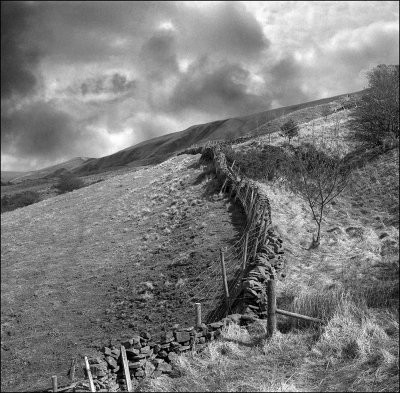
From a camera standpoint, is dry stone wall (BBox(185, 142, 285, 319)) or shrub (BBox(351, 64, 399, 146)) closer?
dry stone wall (BBox(185, 142, 285, 319))

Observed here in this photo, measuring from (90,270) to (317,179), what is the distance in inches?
695

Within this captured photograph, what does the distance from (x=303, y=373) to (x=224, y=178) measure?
24.0 m

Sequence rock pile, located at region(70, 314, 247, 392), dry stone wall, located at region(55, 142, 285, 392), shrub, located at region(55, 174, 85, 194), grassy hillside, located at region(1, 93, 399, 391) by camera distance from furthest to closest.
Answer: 1. shrub, located at region(55, 174, 85, 194)
2. dry stone wall, located at region(55, 142, 285, 392)
3. rock pile, located at region(70, 314, 247, 392)
4. grassy hillside, located at region(1, 93, 399, 391)

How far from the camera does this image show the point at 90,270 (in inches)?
276

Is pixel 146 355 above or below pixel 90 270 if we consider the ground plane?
below

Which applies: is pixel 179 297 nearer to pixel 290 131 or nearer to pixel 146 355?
pixel 146 355

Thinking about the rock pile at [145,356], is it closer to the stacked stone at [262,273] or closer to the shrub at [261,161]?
the stacked stone at [262,273]

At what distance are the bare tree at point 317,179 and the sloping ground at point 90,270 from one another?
4.51m

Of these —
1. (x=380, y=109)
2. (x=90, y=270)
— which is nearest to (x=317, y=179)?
(x=380, y=109)

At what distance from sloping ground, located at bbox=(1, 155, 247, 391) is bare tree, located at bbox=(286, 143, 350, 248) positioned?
178 inches

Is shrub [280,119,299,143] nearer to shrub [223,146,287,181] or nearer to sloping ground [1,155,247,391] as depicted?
shrub [223,146,287,181]

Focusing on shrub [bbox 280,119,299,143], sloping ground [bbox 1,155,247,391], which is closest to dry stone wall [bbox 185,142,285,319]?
sloping ground [bbox 1,155,247,391]

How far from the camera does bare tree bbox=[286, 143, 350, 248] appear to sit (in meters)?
22.5

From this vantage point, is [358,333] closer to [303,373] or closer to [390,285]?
[303,373]
